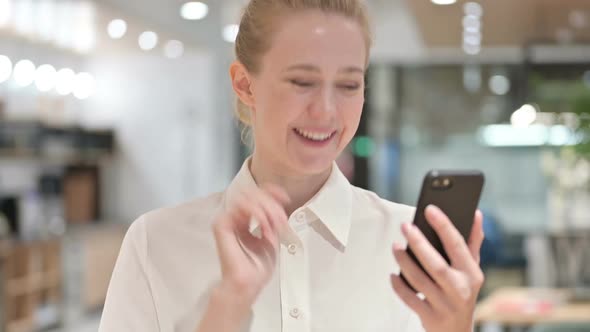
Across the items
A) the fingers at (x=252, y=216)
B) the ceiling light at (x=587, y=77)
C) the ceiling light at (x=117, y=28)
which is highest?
the ceiling light at (x=117, y=28)

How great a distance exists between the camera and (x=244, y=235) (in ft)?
3.07

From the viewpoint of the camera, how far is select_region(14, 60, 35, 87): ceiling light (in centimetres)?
666

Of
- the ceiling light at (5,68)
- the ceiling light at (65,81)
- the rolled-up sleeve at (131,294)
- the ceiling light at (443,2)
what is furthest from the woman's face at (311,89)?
the ceiling light at (65,81)

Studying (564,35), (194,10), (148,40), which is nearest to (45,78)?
(148,40)

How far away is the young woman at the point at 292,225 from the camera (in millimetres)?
1023

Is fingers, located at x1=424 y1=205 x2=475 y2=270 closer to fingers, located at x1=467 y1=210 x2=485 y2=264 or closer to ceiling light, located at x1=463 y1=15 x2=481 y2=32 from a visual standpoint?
fingers, located at x1=467 y1=210 x2=485 y2=264

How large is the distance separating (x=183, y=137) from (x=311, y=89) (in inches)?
255

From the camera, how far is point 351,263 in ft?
3.75

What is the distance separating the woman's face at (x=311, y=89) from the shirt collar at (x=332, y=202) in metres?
0.08

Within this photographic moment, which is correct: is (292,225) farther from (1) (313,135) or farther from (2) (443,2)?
(2) (443,2)

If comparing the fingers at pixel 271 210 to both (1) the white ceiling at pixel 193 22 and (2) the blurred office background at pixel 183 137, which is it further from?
(2) the blurred office background at pixel 183 137

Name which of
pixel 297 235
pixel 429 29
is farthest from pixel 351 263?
pixel 429 29

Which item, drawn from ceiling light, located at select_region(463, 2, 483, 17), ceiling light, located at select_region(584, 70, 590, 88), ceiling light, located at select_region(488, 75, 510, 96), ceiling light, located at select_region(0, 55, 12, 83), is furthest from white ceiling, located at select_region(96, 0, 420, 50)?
ceiling light, located at select_region(0, 55, 12, 83)

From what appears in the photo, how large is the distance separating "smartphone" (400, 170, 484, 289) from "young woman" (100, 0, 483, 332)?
2 cm
